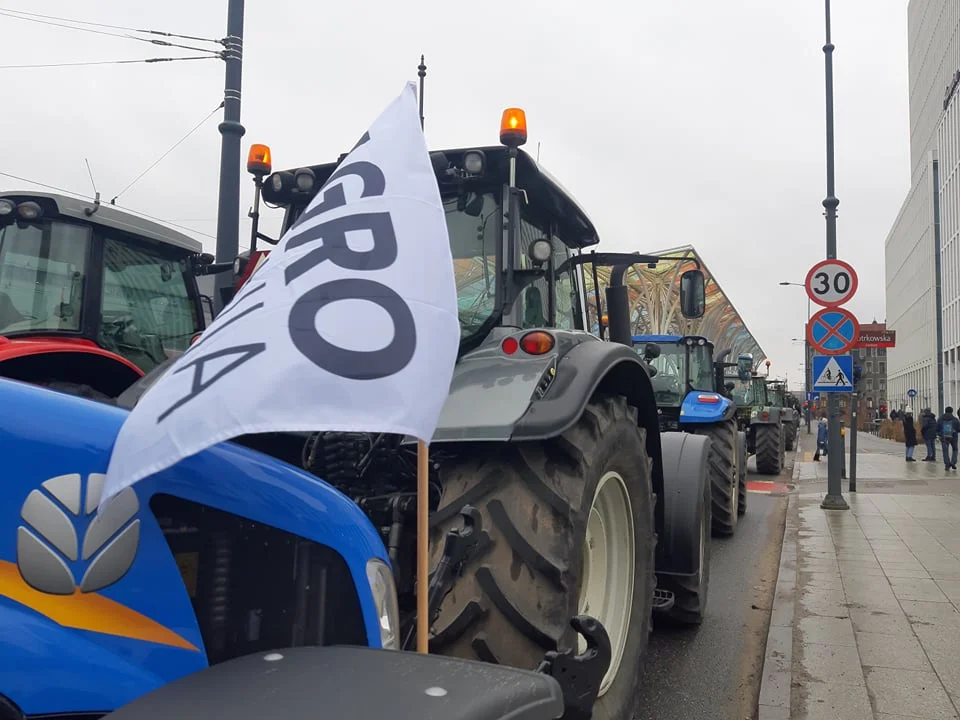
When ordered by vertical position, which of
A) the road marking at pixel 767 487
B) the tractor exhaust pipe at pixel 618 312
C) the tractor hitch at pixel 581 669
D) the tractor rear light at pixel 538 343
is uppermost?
the tractor exhaust pipe at pixel 618 312

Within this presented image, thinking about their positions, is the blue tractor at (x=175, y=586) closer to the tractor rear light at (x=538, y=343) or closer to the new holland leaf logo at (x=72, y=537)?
the new holland leaf logo at (x=72, y=537)

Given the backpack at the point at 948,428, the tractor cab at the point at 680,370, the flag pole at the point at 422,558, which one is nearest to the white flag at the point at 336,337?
the flag pole at the point at 422,558

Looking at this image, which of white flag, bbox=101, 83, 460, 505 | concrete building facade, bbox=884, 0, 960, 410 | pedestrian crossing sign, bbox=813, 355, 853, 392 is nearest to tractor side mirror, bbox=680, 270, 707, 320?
white flag, bbox=101, 83, 460, 505

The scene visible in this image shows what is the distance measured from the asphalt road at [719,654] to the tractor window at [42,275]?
4.65 meters

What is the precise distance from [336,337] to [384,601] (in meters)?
0.65

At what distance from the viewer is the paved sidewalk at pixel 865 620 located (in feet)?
12.4

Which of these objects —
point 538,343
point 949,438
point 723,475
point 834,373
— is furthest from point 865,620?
point 949,438

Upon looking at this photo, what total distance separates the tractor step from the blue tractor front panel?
2903mm

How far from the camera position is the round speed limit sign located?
943 cm

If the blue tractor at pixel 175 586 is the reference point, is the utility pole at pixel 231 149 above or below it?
above

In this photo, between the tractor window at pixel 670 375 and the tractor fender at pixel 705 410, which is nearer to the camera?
the tractor fender at pixel 705 410

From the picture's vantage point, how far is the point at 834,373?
10.2 m

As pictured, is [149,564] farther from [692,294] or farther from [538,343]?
[692,294]

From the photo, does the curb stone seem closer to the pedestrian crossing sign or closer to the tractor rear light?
the tractor rear light
